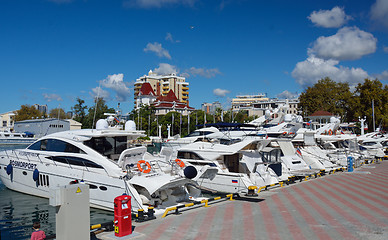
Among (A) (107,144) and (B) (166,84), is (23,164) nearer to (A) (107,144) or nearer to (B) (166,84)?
(A) (107,144)

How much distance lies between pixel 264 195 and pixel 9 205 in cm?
1129

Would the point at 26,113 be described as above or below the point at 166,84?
below

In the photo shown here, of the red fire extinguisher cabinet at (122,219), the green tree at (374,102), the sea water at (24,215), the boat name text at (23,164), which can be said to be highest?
the green tree at (374,102)

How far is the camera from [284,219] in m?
9.27

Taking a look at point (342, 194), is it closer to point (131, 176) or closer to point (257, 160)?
point (257, 160)

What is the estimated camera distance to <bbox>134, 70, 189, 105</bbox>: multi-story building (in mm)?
126312

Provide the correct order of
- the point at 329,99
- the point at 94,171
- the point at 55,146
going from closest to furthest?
the point at 94,171 → the point at 55,146 → the point at 329,99

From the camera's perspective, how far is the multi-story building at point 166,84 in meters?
126

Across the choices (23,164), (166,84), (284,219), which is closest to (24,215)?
(23,164)

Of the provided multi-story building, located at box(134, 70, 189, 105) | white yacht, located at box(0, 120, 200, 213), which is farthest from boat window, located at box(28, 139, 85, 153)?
multi-story building, located at box(134, 70, 189, 105)

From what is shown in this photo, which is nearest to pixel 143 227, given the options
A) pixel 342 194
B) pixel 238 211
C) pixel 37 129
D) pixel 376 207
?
pixel 238 211

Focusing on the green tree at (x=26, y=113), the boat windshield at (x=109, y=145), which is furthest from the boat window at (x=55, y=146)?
the green tree at (x=26, y=113)

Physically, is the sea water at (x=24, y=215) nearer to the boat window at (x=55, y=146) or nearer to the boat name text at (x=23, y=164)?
the boat name text at (x=23, y=164)

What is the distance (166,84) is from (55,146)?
11360cm
